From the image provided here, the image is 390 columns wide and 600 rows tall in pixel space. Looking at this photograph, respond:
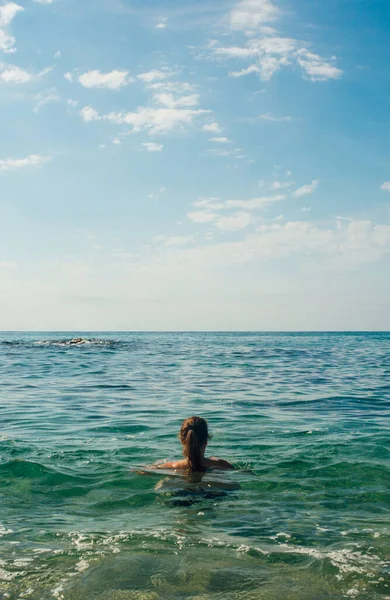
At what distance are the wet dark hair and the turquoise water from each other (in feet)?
1.02

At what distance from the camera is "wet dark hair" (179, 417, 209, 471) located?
7.95 metres

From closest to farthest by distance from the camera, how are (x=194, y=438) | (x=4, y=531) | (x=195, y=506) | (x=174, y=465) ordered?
1. (x=4, y=531)
2. (x=195, y=506)
3. (x=194, y=438)
4. (x=174, y=465)

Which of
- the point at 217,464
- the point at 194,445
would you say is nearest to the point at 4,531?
the point at 194,445

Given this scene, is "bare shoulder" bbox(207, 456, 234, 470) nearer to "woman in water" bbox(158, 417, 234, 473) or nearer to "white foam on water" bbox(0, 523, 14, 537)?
"woman in water" bbox(158, 417, 234, 473)

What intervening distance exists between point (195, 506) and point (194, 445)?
1.08 metres

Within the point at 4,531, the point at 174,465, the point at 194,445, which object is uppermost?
the point at 194,445

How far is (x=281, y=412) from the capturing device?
49.1ft

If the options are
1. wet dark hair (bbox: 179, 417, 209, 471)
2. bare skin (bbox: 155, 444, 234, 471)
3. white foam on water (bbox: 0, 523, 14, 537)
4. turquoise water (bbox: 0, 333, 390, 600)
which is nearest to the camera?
turquoise water (bbox: 0, 333, 390, 600)

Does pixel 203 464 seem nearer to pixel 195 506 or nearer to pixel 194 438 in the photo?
pixel 194 438

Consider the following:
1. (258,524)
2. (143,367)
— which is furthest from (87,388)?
(258,524)

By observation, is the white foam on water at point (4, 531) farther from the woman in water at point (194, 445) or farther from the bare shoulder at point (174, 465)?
the bare shoulder at point (174, 465)

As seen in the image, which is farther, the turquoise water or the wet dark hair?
the wet dark hair

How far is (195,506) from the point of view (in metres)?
7.14

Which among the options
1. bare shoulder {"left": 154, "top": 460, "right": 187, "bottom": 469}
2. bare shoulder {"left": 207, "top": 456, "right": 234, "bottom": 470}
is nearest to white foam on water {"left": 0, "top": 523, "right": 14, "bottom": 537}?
bare shoulder {"left": 154, "top": 460, "right": 187, "bottom": 469}
